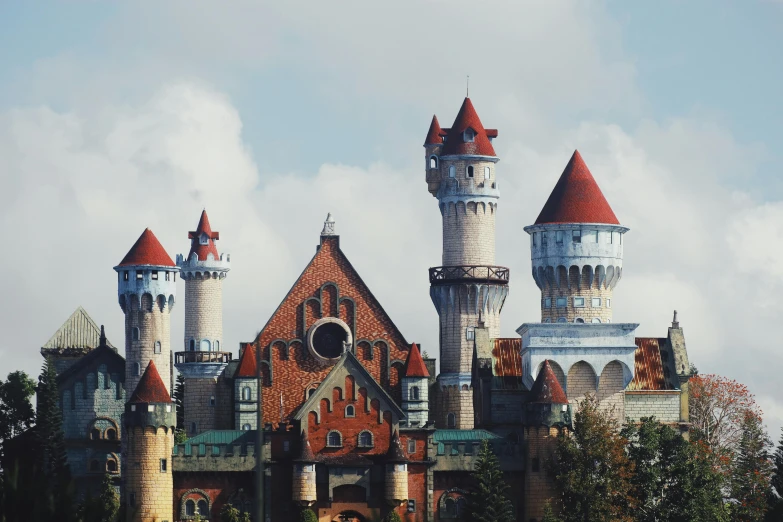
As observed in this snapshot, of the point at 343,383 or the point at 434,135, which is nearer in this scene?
the point at 343,383

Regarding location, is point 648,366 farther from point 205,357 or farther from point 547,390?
point 205,357

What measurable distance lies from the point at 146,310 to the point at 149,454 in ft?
61.1

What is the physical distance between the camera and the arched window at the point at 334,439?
5330 inches

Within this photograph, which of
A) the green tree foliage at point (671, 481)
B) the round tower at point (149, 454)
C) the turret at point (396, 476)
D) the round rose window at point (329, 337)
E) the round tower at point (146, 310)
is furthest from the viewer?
the round tower at point (146, 310)

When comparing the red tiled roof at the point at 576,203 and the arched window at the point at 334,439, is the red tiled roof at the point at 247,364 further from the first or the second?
the red tiled roof at the point at 576,203

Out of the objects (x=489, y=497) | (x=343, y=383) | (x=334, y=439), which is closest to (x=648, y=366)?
(x=489, y=497)

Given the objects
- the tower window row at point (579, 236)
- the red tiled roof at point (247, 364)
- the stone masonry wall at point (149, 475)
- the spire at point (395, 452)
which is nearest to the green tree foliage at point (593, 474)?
the spire at point (395, 452)

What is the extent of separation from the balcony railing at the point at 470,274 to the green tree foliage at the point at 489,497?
1642cm

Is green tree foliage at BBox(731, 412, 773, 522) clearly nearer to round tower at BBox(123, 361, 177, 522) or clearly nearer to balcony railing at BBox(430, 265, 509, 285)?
balcony railing at BBox(430, 265, 509, 285)

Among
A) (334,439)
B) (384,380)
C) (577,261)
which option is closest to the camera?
(334,439)

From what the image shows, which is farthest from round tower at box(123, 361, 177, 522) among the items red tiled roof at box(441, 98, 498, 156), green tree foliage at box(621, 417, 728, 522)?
red tiled roof at box(441, 98, 498, 156)

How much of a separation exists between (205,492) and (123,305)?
19943mm

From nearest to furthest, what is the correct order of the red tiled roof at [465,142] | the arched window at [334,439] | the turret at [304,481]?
the turret at [304,481] < the arched window at [334,439] < the red tiled roof at [465,142]

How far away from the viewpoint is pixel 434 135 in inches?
5955
